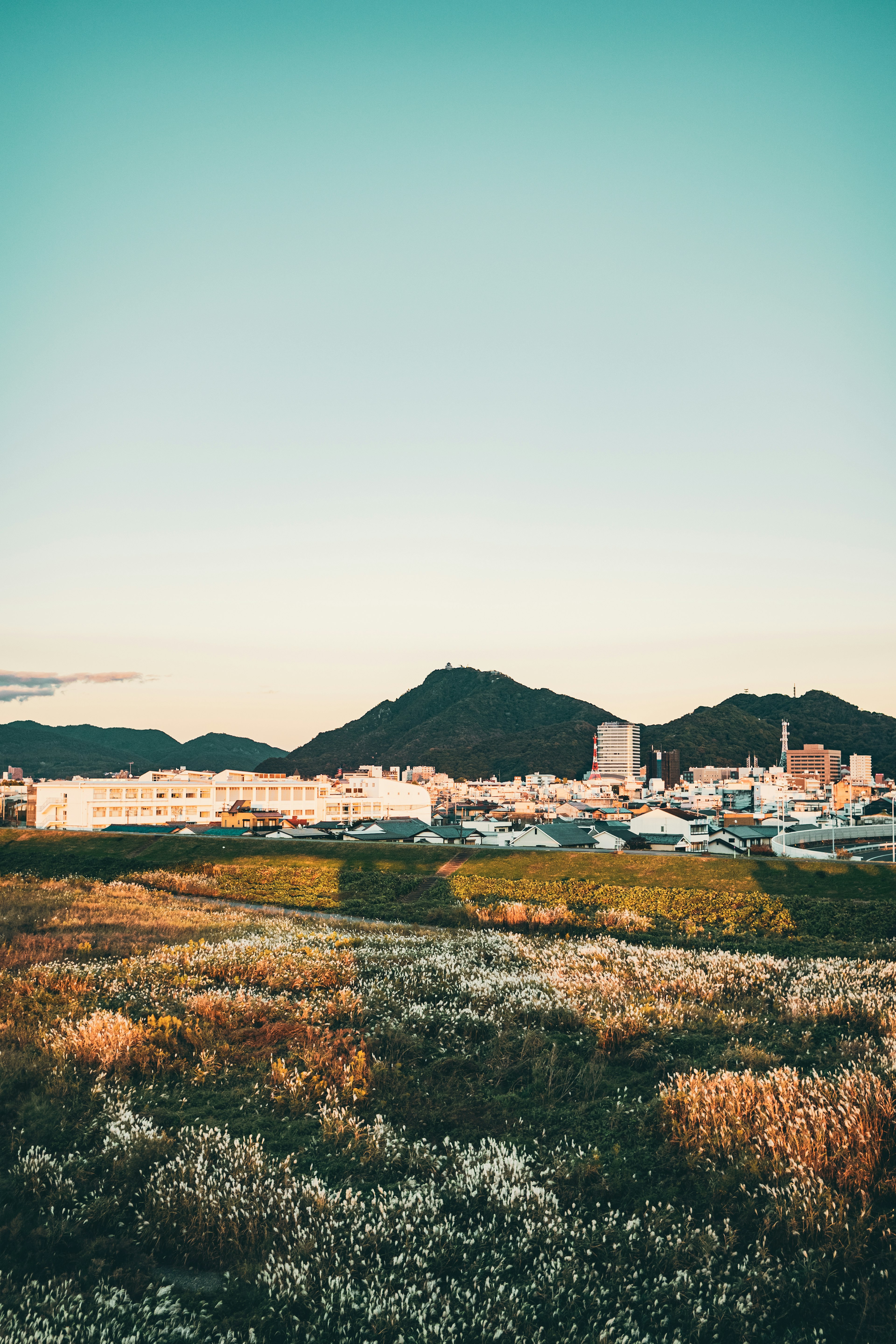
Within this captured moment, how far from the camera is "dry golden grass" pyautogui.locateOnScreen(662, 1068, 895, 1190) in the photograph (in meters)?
7.17

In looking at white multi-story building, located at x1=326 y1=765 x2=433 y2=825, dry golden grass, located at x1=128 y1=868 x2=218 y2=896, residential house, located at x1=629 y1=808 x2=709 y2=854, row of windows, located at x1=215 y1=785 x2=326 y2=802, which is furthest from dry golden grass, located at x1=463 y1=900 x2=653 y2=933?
white multi-story building, located at x1=326 y1=765 x2=433 y2=825

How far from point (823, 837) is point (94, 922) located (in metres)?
81.5

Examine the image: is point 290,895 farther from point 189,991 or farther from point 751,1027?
point 751,1027

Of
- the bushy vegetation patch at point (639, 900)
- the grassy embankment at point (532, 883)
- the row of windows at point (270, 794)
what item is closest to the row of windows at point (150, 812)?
the row of windows at point (270, 794)

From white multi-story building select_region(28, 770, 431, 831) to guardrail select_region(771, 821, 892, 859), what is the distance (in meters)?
62.3

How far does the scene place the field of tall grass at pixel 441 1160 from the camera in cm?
548

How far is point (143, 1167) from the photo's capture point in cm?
733

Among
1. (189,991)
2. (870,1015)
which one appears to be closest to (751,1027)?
(870,1015)

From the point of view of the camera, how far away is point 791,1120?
796 cm

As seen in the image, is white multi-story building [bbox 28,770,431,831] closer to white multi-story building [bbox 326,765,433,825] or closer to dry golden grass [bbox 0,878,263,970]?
white multi-story building [bbox 326,765,433,825]

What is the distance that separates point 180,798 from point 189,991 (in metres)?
106

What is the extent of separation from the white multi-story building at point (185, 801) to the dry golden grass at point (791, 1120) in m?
88.0

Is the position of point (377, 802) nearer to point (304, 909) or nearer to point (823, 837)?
point (823, 837)

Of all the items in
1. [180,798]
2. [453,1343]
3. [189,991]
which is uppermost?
[453,1343]
